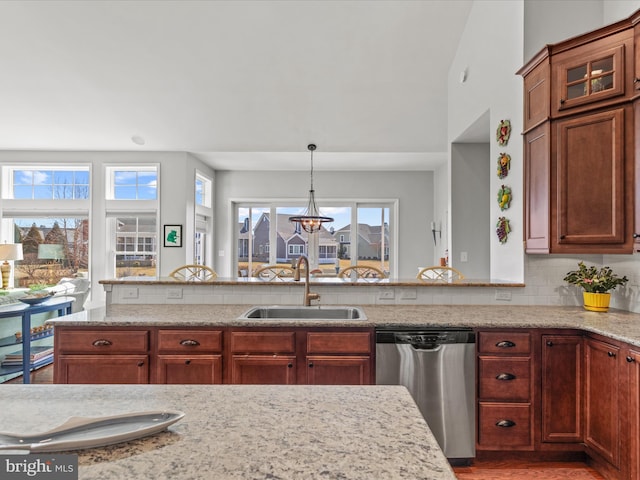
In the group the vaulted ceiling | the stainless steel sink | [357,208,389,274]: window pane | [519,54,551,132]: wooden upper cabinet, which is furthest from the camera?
[357,208,389,274]: window pane

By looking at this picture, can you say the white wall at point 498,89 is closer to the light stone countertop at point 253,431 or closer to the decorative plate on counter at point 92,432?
the light stone countertop at point 253,431

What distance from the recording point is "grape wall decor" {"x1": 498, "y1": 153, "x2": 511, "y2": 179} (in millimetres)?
3219

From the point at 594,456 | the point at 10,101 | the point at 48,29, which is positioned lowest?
the point at 594,456

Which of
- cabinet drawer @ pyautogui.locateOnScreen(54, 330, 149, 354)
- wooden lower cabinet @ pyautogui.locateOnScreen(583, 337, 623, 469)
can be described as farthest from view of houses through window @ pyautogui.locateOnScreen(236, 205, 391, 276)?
wooden lower cabinet @ pyautogui.locateOnScreen(583, 337, 623, 469)

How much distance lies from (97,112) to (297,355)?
15.6 ft

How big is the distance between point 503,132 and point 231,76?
3.32 m

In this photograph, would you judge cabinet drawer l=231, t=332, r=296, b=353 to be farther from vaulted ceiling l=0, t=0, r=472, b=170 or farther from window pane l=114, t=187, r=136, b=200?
window pane l=114, t=187, r=136, b=200

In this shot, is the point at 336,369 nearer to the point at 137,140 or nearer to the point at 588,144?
the point at 588,144

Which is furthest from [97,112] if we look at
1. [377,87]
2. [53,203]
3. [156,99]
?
[377,87]

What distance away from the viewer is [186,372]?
7.71ft

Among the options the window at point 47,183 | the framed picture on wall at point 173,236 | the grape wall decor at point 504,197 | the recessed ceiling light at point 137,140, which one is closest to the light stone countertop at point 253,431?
the grape wall decor at point 504,197

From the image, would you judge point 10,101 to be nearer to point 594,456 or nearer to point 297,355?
point 297,355

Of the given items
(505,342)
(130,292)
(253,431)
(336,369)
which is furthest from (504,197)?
(130,292)

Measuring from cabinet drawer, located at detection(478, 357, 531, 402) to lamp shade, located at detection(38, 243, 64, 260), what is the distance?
21.1 feet
